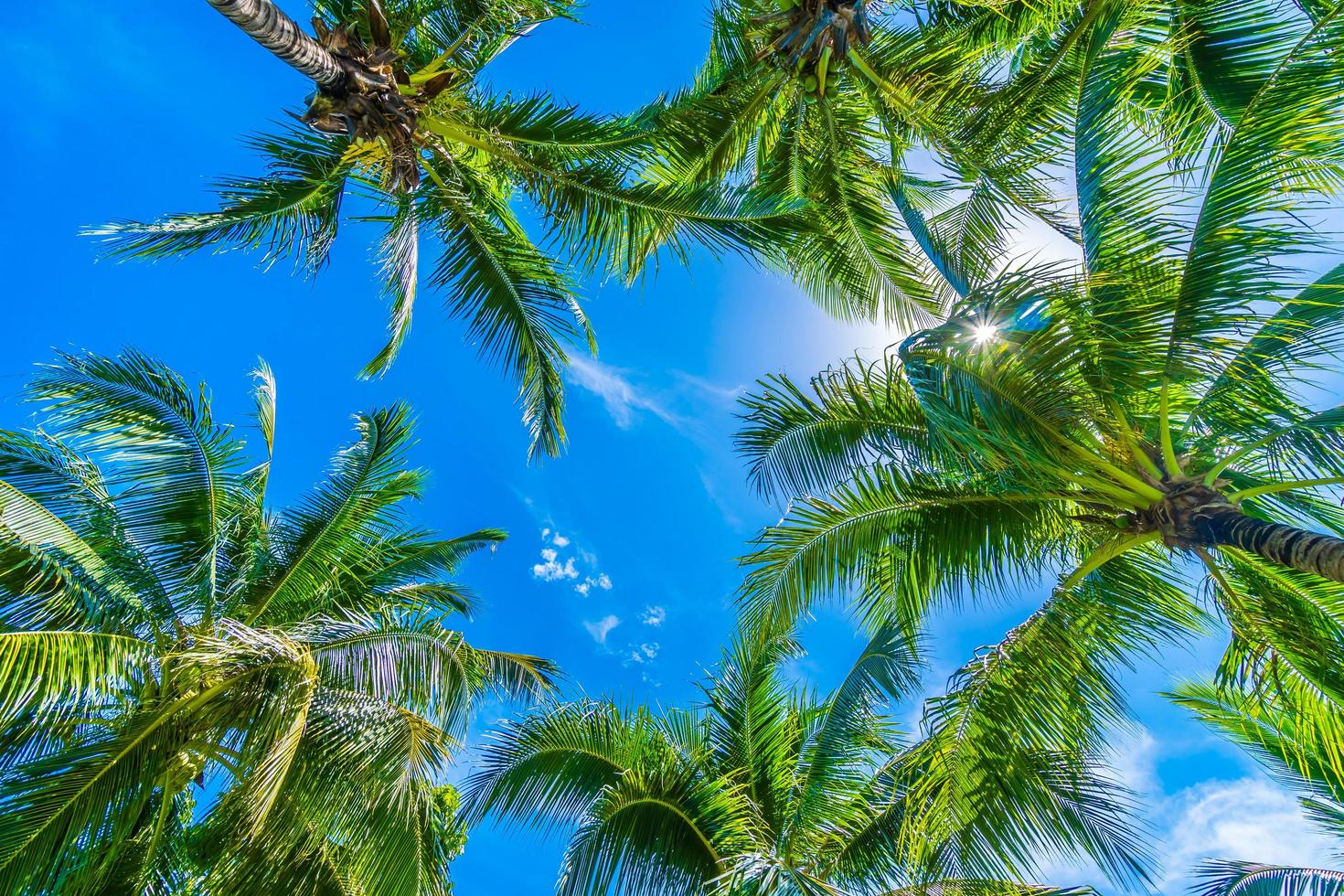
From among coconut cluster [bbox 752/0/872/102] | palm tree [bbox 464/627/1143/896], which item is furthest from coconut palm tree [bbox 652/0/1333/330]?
palm tree [bbox 464/627/1143/896]

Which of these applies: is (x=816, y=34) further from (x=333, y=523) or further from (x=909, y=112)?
(x=333, y=523)

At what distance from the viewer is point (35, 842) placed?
4562 mm

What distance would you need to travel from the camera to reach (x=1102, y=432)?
17.1ft

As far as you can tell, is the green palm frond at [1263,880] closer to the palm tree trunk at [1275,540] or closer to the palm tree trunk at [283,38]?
the palm tree trunk at [1275,540]

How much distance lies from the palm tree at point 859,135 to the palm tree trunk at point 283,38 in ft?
10.9

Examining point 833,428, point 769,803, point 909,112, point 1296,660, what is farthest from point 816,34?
point 769,803

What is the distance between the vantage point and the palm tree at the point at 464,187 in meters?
6.36

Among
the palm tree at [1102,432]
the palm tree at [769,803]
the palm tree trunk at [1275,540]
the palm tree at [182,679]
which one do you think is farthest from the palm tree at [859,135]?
the palm tree at [182,679]

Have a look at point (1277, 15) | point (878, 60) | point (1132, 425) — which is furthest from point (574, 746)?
point (1277, 15)

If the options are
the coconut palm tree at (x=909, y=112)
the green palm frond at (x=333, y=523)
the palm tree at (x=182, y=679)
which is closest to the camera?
the palm tree at (x=182, y=679)

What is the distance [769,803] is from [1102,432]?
4.96 metres

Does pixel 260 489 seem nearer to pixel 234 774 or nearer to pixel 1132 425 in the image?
pixel 234 774

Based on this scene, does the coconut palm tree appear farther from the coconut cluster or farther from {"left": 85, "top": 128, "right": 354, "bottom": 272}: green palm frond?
{"left": 85, "top": 128, "right": 354, "bottom": 272}: green palm frond

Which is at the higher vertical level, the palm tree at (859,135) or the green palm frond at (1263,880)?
the palm tree at (859,135)
